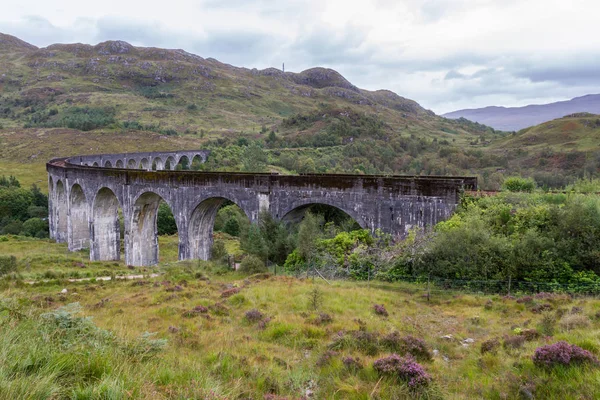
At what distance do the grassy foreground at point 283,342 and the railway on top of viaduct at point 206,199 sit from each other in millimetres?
4905

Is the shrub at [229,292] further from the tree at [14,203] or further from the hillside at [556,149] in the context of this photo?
the hillside at [556,149]

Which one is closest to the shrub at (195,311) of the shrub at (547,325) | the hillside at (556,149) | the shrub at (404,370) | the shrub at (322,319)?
the shrub at (322,319)

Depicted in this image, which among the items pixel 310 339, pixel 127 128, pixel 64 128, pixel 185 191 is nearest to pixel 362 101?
pixel 127 128

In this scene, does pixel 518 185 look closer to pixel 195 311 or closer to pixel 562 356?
pixel 562 356

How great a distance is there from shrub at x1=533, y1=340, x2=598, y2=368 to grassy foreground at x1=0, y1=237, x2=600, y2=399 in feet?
0.36

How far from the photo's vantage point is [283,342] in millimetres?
8594

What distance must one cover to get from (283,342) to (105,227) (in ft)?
88.6

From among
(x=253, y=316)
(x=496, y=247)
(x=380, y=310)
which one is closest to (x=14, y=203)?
(x=253, y=316)

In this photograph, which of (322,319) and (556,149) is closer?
(322,319)

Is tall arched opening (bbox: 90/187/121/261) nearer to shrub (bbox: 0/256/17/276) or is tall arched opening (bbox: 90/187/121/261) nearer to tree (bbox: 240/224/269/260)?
shrub (bbox: 0/256/17/276)

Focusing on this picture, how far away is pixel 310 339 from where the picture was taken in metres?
8.54

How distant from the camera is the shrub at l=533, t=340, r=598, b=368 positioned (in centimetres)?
556

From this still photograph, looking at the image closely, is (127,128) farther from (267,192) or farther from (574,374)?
(574,374)

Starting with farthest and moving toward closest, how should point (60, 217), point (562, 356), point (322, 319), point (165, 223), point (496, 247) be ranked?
point (165, 223)
point (60, 217)
point (496, 247)
point (322, 319)
point (562, 356)
